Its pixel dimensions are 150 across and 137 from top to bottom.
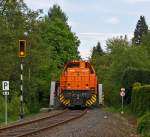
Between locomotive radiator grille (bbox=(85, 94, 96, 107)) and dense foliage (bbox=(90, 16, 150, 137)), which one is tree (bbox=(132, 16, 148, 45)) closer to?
dense foliage (bbox=(90, 16, 150, 137))

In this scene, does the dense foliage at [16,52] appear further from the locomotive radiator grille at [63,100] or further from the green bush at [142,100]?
the green bush at [142,100]

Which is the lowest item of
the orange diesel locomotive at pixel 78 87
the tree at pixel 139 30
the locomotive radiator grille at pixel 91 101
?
the locomotive radiator grille at pixel 91 101

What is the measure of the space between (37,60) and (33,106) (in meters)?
4.97

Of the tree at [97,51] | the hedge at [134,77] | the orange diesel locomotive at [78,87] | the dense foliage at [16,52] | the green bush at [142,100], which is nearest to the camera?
the green bush at [142,100]

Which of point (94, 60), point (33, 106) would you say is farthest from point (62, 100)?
point (94, 60)

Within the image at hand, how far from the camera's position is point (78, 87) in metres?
53.3

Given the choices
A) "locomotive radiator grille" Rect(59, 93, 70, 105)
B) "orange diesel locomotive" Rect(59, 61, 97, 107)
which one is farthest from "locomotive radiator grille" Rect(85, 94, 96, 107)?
"locomotive radiator grille" Rect(59, 93, 70, 105)

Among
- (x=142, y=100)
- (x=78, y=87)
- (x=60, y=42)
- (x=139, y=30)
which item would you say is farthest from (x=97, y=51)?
(x=142, y=100)

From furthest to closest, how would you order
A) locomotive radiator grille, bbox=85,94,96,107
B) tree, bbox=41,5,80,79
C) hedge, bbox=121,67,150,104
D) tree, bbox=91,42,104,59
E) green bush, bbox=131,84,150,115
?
tree, bbox=91,42,104,59 → tree, bbox=41,5,80,79 → hedge, bbox=121,67,150,104 → locomotive radiator grille, bbox=85,94,96,107 → green bush, bbox=131,84,150,115

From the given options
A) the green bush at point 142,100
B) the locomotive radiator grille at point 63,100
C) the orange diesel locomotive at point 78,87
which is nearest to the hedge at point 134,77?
the orange diesel locomotive at point 78,87

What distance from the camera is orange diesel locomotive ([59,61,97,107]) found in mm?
52906

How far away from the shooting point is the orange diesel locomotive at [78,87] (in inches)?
2083

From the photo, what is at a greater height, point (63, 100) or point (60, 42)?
point (60, 42)

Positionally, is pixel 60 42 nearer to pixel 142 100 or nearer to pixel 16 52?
pixel 16 52
